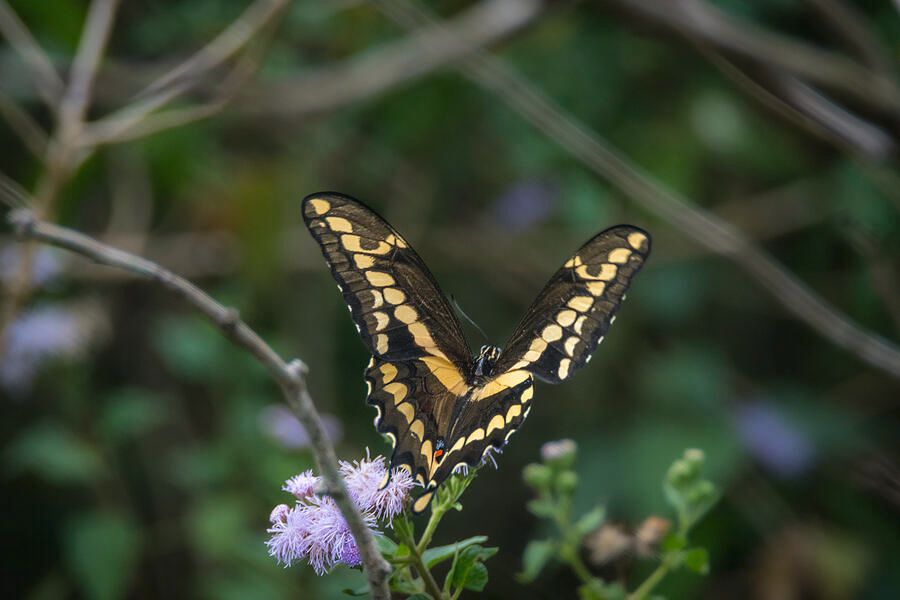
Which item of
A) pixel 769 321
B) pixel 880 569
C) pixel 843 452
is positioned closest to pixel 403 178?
pixel 769 321

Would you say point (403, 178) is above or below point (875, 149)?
above

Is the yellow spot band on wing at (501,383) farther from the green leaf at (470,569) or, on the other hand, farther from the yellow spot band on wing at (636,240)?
the green leaf at (470,569)

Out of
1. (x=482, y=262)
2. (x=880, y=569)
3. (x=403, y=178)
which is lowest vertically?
(x=880, y=569)

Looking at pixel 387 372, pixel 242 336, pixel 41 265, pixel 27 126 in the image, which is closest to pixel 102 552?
pixel 41 265

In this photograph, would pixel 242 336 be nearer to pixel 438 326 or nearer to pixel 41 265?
pixel 438 326

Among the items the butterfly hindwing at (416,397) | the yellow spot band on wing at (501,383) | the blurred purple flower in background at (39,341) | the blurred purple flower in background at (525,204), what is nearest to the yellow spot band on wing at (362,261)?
the butterfly hindwing at (416,397)

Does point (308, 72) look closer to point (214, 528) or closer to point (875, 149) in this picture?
point (214, 528)
